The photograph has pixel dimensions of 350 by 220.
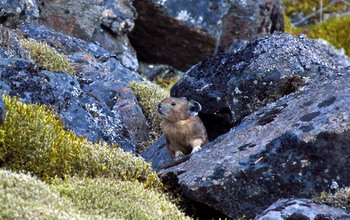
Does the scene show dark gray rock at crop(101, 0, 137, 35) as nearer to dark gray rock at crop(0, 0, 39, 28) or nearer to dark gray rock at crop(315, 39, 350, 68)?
dark gray rock at crop(0, 0, 39, 28)

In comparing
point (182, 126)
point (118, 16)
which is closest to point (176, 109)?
point (182, 126)

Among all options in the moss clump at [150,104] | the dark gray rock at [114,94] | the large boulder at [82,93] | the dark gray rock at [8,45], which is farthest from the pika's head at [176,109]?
the dark gray rock at [8,45]

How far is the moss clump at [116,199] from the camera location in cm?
535

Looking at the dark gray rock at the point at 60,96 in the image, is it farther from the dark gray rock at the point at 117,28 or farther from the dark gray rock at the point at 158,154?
the dark gray rock at the point at 117,28

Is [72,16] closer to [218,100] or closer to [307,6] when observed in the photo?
[218,100]

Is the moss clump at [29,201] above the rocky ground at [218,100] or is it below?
below

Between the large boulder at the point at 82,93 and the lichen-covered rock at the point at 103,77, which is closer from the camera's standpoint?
the large boulder at the point at 82,93

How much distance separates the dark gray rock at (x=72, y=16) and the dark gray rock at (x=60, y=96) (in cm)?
598

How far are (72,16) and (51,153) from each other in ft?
29.1

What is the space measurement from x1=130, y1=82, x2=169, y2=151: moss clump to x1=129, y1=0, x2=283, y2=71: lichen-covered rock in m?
4.60

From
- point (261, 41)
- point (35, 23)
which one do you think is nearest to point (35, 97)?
point (261, 41)

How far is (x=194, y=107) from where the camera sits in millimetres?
8742

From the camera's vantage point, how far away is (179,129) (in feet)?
28.8

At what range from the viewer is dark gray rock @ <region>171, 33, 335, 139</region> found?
342 inches
